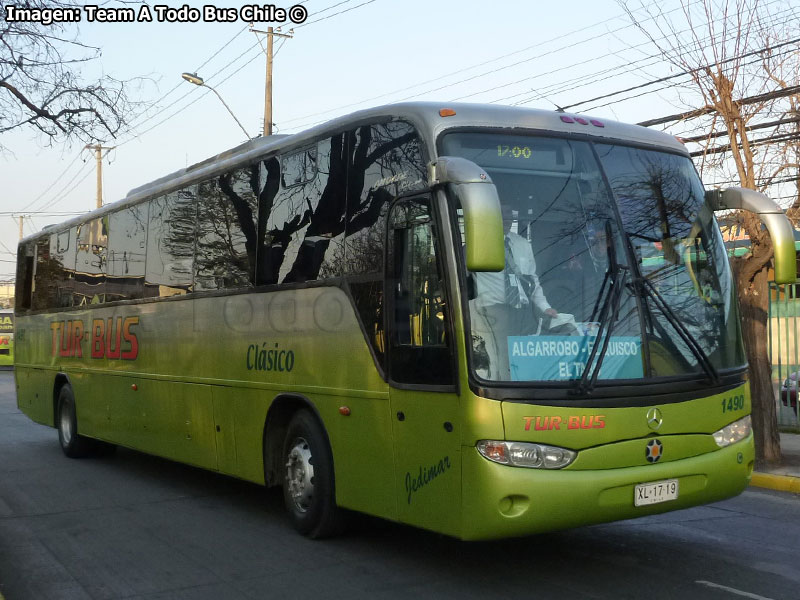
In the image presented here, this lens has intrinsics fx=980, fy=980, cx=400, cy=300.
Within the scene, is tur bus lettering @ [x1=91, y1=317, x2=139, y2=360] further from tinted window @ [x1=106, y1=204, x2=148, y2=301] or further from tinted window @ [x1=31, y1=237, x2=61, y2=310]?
tinted window @ [x1=31, y1=237, x2=61, y2=310]

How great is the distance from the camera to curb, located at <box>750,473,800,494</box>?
1054 centimetres

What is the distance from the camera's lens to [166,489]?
10727mm

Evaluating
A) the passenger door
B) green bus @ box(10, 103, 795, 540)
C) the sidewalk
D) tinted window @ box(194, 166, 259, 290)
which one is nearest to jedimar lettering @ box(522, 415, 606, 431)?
green bus @ box(10, 103, 795, 540)

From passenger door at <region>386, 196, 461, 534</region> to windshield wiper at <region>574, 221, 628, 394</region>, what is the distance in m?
0.84

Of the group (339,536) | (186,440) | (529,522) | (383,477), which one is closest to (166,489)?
(186,440)

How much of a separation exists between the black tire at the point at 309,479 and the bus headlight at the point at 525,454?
6.72 feet

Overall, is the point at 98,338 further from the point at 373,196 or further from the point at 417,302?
the point at 417,302

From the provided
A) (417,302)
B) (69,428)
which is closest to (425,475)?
(417,302)

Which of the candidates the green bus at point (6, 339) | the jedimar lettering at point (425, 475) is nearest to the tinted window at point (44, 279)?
the jedimar lettering at point (425, 475)

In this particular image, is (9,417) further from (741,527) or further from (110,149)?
(741,527)

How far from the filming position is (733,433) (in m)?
6.79

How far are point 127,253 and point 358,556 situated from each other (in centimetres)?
608

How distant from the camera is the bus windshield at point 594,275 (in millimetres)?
6074

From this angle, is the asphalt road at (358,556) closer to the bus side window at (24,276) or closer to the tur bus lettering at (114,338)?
the tur bus lettering at (114,338)
